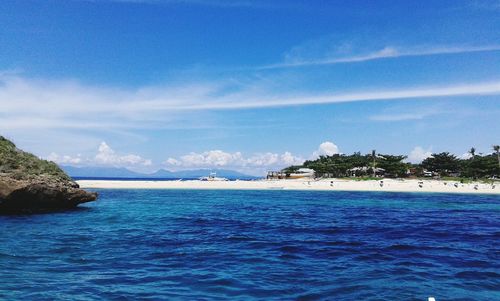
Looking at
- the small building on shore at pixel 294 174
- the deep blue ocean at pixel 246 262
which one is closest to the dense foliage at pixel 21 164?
the deep blue ocean at pixel 246 262

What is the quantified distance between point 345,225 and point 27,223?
776 inches

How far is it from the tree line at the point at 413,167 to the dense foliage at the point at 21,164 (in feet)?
310

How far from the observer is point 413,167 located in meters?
129

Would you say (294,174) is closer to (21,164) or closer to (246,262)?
(21,164)

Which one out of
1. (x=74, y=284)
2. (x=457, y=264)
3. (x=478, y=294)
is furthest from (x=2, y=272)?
(x=457, y=264)

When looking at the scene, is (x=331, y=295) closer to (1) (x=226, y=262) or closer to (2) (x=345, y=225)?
(1) (x=226, y=262)

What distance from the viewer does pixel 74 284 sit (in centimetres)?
1133

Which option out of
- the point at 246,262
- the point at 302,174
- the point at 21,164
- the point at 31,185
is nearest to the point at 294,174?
the point at 302,174

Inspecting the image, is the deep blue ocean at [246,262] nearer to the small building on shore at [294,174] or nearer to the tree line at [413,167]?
the tree line at [413,167]

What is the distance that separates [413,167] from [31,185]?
119934 millimetres

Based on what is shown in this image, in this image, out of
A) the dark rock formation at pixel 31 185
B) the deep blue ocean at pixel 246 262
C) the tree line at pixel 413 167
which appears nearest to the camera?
the deep blue ocean at pixel 246 262

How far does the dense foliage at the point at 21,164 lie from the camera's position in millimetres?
30781

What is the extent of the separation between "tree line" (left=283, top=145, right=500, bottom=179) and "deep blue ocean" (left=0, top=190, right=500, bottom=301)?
300 ft

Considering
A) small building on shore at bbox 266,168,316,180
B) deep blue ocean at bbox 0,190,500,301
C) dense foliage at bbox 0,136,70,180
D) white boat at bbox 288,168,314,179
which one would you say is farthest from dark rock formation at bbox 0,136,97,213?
white boat at bbox 288,168,314,179
